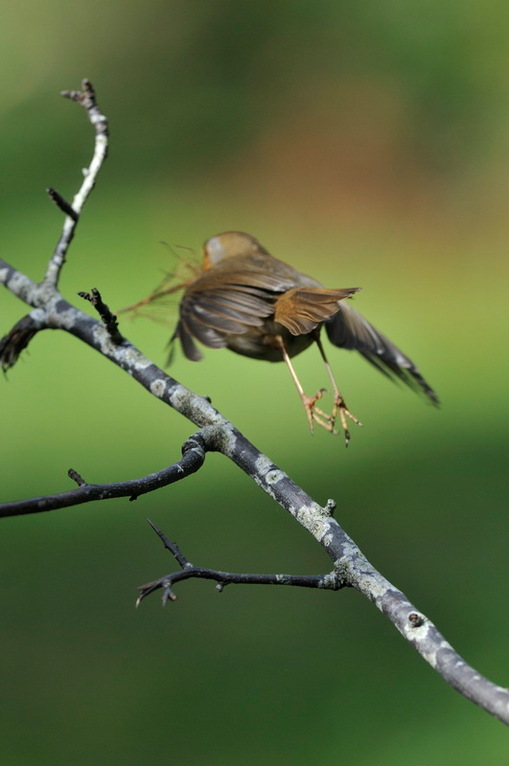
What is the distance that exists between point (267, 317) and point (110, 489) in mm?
1143

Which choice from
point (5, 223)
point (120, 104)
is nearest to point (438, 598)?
point (5, 223)

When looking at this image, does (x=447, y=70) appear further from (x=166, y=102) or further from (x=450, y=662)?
(x=450, y=662)

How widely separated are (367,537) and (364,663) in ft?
3.53

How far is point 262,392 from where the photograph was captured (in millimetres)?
6777

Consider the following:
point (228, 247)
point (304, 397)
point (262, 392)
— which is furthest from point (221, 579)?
point (262, 392)

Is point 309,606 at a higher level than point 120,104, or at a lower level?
lower

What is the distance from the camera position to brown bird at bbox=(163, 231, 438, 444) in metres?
2.38

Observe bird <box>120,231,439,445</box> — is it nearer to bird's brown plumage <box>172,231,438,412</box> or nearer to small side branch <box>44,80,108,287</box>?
bird's brown plumage <box>172,231,438,412</box>

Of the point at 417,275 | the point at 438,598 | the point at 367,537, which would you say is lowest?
the point at 438,598

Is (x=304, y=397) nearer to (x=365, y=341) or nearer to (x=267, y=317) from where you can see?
(x=267, y=317)

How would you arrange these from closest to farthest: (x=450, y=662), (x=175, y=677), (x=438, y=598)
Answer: (x=450, y=662) < (x=175, y=677) < (x=438, y=598)

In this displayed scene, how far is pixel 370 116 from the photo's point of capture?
955cm

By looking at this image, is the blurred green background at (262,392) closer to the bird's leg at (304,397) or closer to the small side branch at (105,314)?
the bird's leg at (304,397)

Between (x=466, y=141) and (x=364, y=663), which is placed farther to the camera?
(x=466, y=141)
